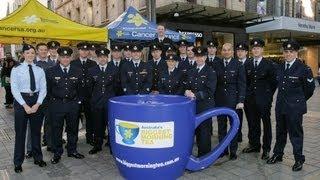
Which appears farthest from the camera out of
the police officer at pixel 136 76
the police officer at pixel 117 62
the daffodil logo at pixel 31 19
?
the daffodil logo at pixel 31 19

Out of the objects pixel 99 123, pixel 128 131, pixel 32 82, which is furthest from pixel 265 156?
pixel 32 82

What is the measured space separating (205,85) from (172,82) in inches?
23.8

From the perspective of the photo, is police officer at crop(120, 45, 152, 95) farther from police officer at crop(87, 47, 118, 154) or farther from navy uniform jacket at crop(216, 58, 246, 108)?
navy uniform jacket at crop(216, 58, 246, 108)

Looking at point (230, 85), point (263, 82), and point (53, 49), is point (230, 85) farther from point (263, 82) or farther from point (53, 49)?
point (53, 49)

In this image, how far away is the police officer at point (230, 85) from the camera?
17.6ft

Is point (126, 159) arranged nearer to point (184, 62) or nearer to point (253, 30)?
point (184, 62)

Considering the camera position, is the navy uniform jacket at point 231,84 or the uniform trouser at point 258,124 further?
the uniform trouser at point 258,124

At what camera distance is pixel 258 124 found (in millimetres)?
5684

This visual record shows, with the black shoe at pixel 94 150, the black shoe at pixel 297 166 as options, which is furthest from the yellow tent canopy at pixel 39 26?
the black shoe at pixel 297 166

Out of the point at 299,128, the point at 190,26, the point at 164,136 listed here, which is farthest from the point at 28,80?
the point at 190,26

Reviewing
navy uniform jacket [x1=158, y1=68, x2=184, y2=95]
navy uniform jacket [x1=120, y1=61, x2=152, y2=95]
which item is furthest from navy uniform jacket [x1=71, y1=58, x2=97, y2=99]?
navy uniform jacket [x1=158, y1=68, x2=184, y2=95]

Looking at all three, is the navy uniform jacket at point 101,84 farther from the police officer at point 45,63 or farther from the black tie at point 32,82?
the black tie at point 32,82

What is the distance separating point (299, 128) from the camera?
4.81 m

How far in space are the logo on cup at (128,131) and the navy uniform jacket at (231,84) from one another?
214cm
